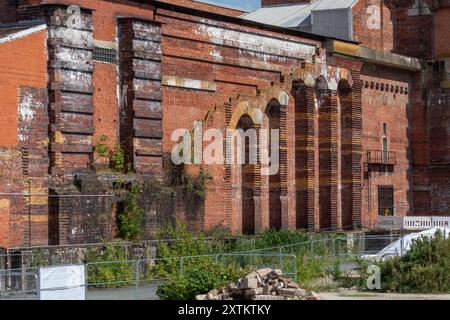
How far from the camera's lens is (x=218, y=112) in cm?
4031

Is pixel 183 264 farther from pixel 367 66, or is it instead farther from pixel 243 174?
pixel 367 66

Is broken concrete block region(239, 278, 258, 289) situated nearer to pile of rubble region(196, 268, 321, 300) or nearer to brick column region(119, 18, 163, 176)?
pile of rubble region(196, 268, 321, 300)

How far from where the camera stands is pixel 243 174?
42.2 metres

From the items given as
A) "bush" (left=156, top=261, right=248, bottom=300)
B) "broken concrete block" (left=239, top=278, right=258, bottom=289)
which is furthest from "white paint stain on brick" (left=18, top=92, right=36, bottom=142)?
"broken concrete block" (left=239, top=278, right=258, bottom=289)

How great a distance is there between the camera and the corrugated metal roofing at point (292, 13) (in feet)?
165

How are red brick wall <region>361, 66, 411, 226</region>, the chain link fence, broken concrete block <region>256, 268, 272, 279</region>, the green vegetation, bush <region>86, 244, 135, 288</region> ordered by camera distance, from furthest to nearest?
red brick wall <region>361, 66, 411, 226</region>, the green vegetation, bush <region>86, 244, 135, 288</region>, the chain link fence, broken concrete block <region>256, 268, 272, 279</region>

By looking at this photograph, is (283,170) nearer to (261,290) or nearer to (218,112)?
(218,112)

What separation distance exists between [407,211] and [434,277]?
2363 centimetres

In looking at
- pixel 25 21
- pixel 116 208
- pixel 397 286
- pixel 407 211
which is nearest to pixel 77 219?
pixel 116 208

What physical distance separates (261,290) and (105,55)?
41.5 feet

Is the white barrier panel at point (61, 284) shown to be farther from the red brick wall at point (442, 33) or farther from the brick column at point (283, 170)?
the red brick wall at point (442, 33)

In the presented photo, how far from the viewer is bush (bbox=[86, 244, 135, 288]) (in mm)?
29906

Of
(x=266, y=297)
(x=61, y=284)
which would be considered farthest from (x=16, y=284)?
(x=266, y=297)

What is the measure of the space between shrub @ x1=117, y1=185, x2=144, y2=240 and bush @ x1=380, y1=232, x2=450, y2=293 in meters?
8.06
